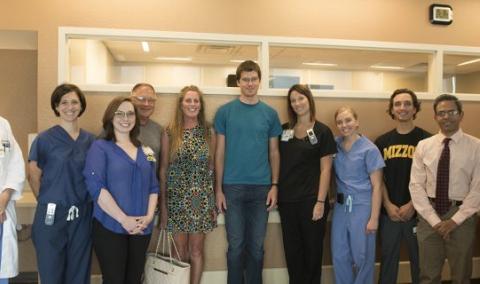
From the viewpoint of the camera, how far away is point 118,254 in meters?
2.11

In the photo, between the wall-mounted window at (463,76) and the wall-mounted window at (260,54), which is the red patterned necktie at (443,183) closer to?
the wall-mounted window at (260,54)

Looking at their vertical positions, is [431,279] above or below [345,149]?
below

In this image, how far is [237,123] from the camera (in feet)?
8.64

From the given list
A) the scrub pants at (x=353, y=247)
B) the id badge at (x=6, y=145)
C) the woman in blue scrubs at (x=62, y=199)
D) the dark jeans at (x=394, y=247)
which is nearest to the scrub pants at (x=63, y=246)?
the woman in blue scrubs at (x=62, y=199)

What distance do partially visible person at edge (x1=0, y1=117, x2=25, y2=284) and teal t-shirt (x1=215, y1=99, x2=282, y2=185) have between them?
126 cm

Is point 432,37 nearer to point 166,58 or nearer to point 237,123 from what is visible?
point 237,123

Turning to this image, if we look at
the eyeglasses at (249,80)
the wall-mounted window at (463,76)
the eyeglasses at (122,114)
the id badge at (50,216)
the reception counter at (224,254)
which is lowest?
the reception counter at (224,254)

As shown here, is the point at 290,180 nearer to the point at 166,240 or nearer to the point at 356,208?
the point at 356,208

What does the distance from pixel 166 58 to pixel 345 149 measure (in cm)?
465

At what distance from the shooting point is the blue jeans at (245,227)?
2641 millimetres

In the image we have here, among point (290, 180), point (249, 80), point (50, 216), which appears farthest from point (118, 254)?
point (249, 80)

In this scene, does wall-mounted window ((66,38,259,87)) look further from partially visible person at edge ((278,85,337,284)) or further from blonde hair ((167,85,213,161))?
partially visible person at edge ((278,85,337,284))

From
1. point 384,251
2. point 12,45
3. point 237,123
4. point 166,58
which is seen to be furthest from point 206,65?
point 384,251

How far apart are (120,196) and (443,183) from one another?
2.02 metres
